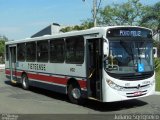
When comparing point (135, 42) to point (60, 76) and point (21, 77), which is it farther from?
point (21, 77)

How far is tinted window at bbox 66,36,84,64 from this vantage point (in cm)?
1435

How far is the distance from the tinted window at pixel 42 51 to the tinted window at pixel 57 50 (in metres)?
0.63

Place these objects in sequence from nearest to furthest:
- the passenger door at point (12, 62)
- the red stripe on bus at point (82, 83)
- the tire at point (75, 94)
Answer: the red stripe on bus at point (82, 83), the tire at point (75, 94), the passenger door at point (12, 62)

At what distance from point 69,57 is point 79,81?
4.32 ft

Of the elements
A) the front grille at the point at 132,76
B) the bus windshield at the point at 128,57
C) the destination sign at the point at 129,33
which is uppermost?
the destination sign at the point at 129,33

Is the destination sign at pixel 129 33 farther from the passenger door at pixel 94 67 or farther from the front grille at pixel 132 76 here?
the front grille at pixel 132 76

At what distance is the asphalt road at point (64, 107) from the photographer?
12430mm

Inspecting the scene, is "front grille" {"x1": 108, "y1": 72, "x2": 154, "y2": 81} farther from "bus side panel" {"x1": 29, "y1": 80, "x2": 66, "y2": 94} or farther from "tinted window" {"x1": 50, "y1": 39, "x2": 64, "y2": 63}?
"tinted window" {"x1": 50, "y1": 39, "x2": 64, "y2": 63}

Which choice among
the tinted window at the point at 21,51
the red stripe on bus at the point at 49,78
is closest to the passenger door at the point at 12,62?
the tinted window at the point at 21,51

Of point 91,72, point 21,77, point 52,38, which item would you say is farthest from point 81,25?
point 91,72

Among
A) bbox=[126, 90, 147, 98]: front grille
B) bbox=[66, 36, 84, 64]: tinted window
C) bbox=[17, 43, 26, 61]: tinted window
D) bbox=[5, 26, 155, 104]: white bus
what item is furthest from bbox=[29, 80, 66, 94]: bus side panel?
bbox=[126, 90, 147, 98]: front grille

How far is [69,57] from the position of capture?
1530 cm

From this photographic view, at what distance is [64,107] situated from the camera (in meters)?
14.1

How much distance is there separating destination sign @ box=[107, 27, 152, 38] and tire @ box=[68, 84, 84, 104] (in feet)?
8.67
